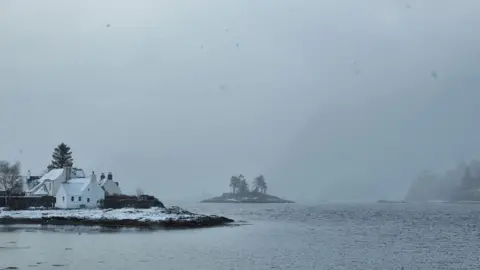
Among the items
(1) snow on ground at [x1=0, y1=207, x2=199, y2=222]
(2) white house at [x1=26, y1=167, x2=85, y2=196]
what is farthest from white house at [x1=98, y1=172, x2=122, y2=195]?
(1) snow on ground at [x1=0, y1=207, x2=199, y2=222]

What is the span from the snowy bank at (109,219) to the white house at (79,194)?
10.3m

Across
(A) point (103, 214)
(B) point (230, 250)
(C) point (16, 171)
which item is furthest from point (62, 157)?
(B) point (230, 250)

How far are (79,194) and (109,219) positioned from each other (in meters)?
22.3

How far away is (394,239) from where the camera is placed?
66562 millimetres

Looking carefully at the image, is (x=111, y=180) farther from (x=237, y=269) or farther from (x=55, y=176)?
(x=237, y=269)

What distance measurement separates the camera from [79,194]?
10506 cm

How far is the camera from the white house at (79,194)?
342ft

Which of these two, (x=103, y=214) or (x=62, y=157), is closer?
(x=103, y=214)

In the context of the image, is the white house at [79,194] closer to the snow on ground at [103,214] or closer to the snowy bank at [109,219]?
the snow on ground at [103,214]

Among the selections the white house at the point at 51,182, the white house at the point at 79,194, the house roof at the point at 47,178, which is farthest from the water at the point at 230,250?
the house roof at the point at 47,178

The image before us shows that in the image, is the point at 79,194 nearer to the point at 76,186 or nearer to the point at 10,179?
the point at 76,186

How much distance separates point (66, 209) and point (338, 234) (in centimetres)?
4892

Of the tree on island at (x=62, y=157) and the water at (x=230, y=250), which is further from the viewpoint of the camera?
the tree on island at (x=62, y=157)

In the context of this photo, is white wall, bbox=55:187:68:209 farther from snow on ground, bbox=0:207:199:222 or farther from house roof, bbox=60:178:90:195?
snow on ground, bbox=0:207:199:222
